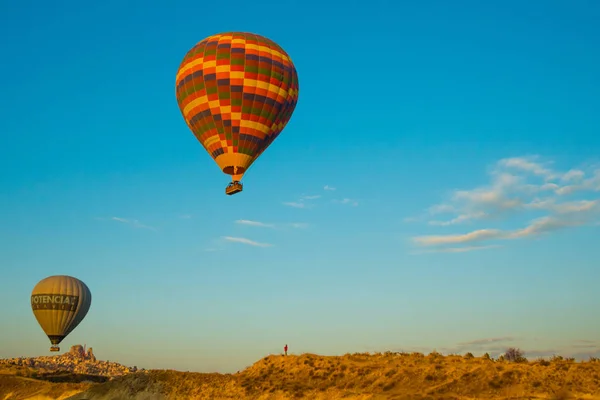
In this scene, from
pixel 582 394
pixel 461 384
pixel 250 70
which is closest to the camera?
pixel 582 394

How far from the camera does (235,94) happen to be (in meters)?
61.5

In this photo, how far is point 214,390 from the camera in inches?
2035

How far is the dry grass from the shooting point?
4091cm

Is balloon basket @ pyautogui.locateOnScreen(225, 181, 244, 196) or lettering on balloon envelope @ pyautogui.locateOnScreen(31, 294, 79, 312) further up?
Result: balloon basket @ pyautogui.locateOnScreen(225, 181, 244, 196)

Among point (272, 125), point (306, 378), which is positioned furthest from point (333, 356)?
point (272, 125)

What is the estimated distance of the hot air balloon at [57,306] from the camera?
94.4 metres

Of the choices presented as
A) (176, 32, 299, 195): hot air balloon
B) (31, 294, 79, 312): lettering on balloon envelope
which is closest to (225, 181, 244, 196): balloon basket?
(176, 32, 299, 195): hot air balloon

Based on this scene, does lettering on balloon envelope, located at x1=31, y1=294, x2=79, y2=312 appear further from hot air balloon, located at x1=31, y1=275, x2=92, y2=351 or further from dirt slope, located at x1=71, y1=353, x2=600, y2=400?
dirt slope, located at x1=71, y1=353, x2=600, y2=400

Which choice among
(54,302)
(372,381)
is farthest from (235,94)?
(54,302)

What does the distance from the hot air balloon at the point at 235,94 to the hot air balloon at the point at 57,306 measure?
45.4m

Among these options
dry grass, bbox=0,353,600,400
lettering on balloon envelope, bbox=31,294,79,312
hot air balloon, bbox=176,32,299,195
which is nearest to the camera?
dry grass, bbox=0,353,600,400

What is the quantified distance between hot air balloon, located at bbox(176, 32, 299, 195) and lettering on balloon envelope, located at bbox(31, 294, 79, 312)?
45463 millimetres

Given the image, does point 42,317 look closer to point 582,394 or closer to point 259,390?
point 259,390

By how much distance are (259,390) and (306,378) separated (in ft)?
13.7
